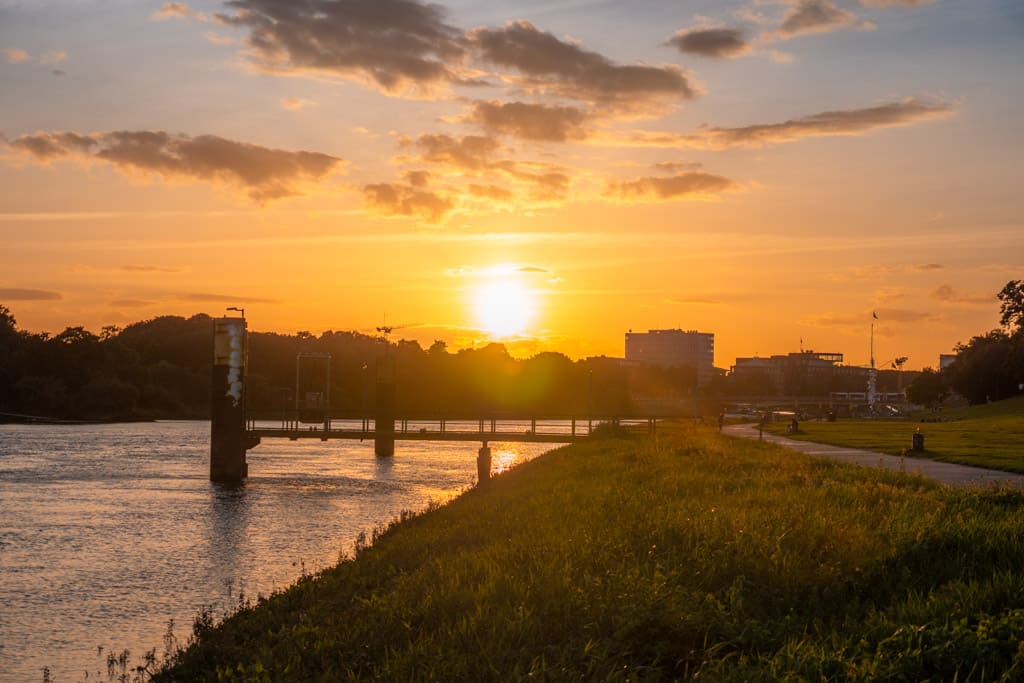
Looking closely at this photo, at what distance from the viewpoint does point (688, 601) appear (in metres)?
13.7

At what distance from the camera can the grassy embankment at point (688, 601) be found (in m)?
11.6

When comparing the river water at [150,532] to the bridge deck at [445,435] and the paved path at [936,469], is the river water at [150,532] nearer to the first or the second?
the bridge deck at [445,435]

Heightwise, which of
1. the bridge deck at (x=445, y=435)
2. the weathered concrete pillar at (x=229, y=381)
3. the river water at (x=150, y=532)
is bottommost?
the river water at (x=150, y=532)

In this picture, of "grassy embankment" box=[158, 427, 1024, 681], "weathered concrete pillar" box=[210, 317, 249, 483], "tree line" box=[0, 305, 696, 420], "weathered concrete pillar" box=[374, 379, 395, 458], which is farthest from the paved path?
"tree line" box=[0, 305, 696, 420]

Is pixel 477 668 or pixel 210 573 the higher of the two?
pixel 477 668

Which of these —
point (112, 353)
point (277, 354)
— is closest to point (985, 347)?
point (277, 354)

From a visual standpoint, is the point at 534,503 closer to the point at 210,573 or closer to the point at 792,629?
the point at 210,573

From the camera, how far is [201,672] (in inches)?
656

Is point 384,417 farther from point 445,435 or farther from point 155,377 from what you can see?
point 155,377

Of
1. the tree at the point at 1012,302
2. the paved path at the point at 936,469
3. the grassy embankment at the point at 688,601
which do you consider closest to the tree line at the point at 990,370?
the tree at the point at 1012,302

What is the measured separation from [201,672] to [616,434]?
62.0 meters

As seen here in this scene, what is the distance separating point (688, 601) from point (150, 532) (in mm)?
31848

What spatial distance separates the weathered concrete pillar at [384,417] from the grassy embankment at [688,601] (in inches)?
2778

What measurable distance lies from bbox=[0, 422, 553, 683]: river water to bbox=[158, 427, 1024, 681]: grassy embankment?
4150 mm
